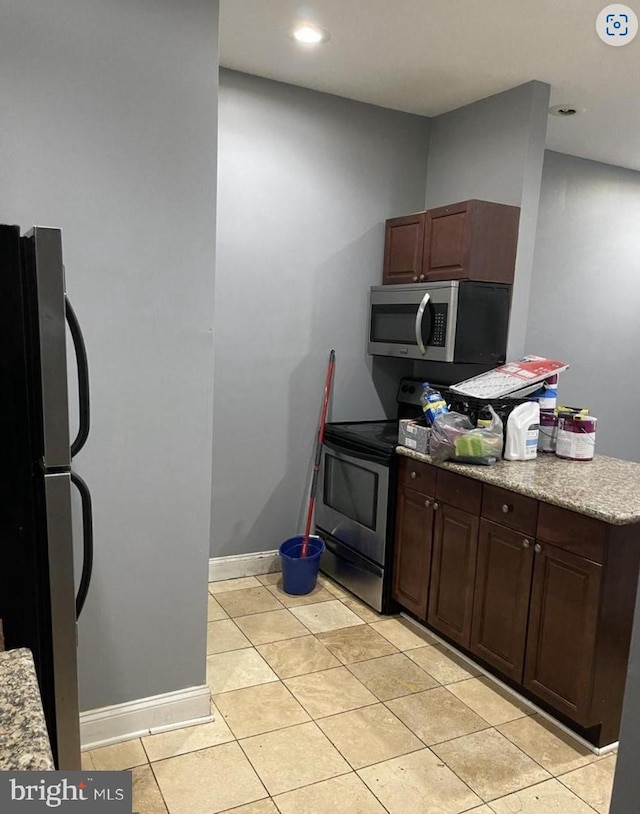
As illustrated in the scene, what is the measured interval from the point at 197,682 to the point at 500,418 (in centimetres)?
166

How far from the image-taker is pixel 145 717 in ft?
7.31

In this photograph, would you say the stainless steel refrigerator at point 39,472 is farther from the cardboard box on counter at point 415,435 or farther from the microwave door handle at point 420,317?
the microwave door handle at point 420,317

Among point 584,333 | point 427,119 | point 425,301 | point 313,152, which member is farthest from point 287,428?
point 584,333

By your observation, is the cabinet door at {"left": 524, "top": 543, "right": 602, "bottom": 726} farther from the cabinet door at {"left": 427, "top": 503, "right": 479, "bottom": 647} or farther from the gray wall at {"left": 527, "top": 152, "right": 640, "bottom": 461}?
the gray wall at {"left": 527, "top": 152, "right": 640, "bottom": 461}

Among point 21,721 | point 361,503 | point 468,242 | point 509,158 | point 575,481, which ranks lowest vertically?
point 361,503

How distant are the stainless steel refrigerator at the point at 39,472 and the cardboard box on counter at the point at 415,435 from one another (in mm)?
1735

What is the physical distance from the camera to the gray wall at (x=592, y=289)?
4285 mm

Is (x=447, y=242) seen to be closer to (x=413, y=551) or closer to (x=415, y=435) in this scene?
(x=415, y=435)

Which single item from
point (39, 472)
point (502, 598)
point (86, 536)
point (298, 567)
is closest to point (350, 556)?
point (298, 567)

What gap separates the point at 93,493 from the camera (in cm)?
207

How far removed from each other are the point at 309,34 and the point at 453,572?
8.00 ft

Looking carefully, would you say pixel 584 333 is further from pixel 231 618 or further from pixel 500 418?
pixel 231 618

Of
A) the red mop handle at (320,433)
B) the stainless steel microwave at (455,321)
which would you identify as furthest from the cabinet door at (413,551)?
the stainless steel microwave at (455,321)

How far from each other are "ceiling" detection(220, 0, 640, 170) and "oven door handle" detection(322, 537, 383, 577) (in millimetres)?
2476
